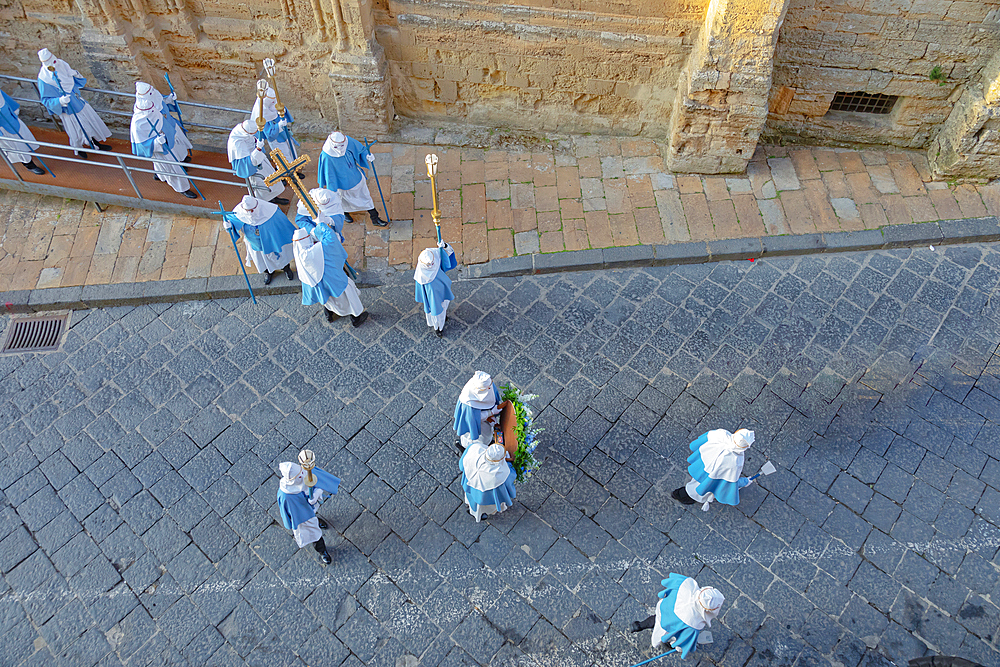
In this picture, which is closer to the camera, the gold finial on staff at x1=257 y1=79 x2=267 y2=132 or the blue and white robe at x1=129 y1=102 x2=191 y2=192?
the gold finial on staff at x1=257 y1=79 x2=267 y2=132

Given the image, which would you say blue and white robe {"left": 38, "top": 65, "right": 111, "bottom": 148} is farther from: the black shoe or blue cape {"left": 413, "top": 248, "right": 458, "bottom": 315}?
the black shoe

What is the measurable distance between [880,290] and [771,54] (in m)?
2.78

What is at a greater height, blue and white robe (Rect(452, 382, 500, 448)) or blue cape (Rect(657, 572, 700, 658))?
blue and white robe (Rect(452, 382, 500, 448))

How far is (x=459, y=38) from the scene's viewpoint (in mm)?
7934

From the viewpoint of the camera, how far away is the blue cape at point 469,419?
549 centimetres

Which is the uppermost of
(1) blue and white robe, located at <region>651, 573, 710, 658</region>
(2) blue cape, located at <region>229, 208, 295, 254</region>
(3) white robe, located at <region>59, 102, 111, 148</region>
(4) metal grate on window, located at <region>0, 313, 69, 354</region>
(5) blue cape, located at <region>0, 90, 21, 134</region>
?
(5) blue cape, located at <region>0, 90, 21, 134</region>

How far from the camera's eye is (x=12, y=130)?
7.92 meters

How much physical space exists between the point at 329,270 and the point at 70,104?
4273 mm

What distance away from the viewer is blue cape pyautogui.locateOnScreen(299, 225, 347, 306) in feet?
20.9

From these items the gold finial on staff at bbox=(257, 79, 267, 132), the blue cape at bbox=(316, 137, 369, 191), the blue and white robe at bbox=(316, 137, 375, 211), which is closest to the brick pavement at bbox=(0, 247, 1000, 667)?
the blue and white robe at bbox=(316, 137, 375, 211)

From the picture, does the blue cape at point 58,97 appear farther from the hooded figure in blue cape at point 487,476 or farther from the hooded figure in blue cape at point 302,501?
the hooded figure in blue cape at point 487,476

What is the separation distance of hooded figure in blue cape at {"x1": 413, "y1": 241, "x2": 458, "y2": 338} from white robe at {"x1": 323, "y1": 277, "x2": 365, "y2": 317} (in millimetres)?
733

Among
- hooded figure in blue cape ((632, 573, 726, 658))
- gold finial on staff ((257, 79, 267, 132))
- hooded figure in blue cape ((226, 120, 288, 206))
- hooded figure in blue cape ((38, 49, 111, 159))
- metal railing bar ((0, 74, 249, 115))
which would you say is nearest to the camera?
hooded figure in blue cape ((632, 573, 726, 658))

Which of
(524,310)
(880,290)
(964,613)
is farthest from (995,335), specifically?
(524,310)
